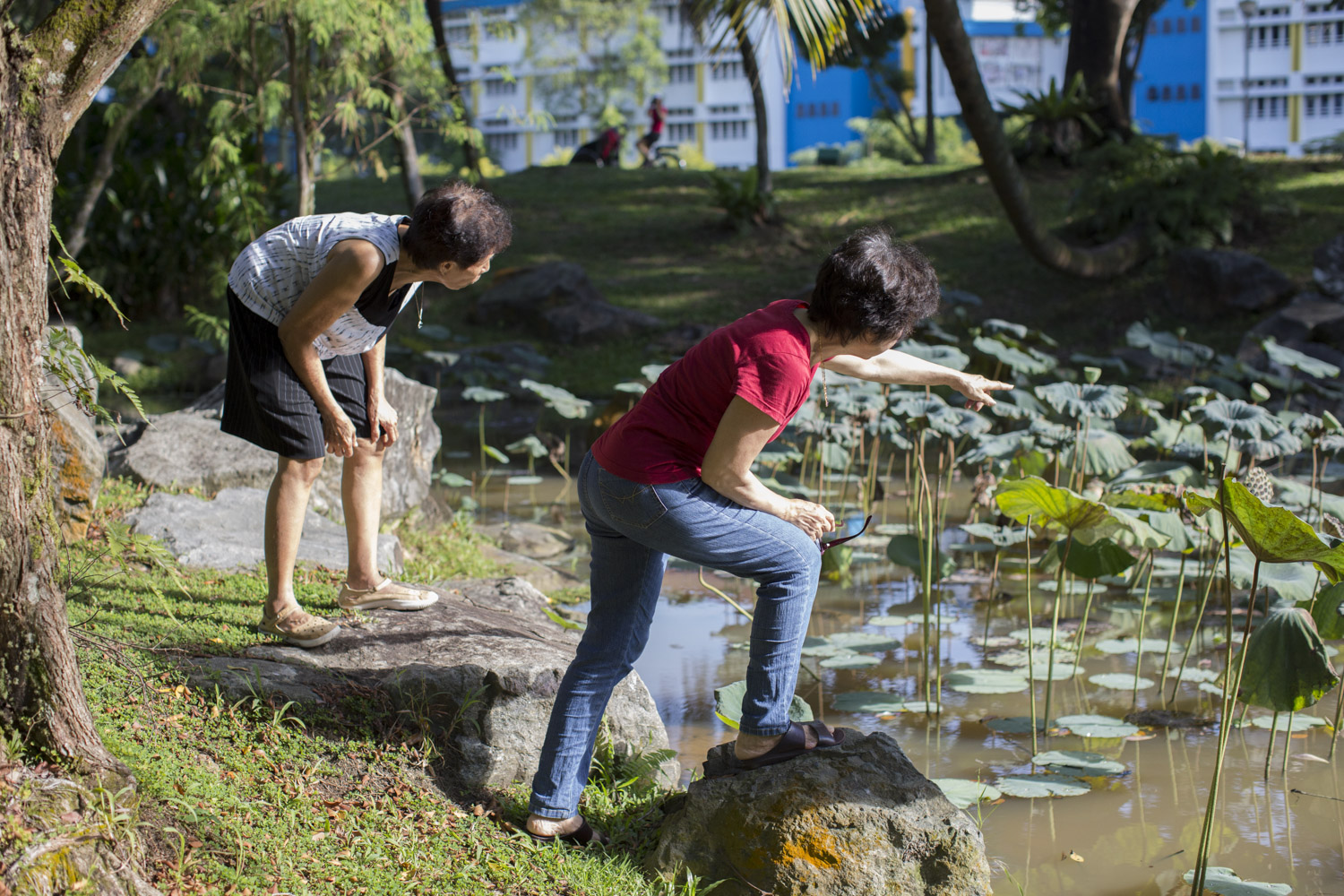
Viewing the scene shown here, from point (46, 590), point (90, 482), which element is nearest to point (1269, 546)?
point (46, 590)

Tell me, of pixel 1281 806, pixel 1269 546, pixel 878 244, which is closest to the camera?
pixel 878 244

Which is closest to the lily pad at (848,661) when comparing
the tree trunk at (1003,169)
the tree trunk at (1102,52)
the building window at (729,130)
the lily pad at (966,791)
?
the lily pad at (966,791)

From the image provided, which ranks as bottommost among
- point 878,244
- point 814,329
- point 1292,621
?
point 1292,621

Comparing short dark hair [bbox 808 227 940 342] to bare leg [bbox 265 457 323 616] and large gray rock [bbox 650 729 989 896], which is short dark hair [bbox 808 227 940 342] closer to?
large gray rock [bbox 650 729 989 896]

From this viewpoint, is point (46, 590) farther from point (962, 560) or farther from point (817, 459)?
point (817, 459)

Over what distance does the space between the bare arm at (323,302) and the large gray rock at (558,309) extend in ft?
29.7

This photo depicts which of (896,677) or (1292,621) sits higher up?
(1292,621)

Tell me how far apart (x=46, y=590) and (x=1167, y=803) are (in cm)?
312

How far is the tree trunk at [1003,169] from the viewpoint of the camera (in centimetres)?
726

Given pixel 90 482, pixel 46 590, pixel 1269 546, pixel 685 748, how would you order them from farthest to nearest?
pixel 90 482 → pixel 685 748 → pixel 1269 546 → pixel 46 590

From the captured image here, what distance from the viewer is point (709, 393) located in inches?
94.4

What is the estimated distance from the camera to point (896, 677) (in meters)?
4.48

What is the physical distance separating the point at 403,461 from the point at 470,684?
9.80 ft

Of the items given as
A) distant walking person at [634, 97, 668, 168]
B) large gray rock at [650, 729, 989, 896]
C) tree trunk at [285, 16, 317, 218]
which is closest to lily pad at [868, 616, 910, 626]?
large gray rock at [650, 729, 989, 896]
